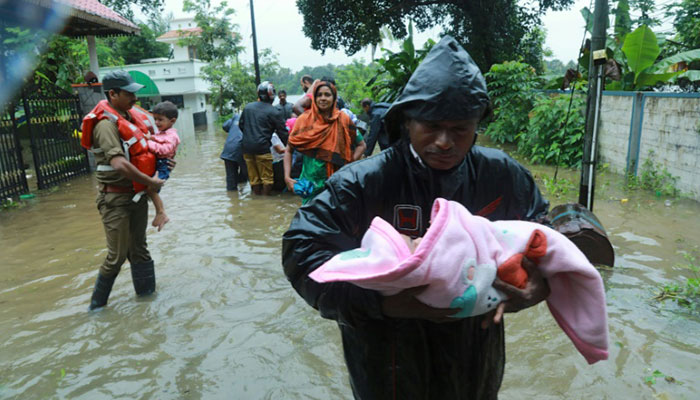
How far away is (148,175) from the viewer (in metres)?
4.07

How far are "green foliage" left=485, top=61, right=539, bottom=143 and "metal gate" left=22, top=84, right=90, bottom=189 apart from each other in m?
10.0

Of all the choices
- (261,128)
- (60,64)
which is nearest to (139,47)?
(60,64)

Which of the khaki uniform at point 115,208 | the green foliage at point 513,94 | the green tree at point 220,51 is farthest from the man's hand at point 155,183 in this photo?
the green tree at point 220,51

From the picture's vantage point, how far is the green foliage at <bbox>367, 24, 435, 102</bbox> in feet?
48.7

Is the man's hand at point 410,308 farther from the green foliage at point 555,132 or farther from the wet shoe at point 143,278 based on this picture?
the green foliage at point 555,132

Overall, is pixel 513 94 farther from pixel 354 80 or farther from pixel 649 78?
pixel 354 80

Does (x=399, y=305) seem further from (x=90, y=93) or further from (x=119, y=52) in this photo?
(x=119, y=52)

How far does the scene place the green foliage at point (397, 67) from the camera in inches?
584

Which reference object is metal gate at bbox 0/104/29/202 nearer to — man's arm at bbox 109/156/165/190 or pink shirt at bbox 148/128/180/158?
pink shirt at bbox 148/128/180/158

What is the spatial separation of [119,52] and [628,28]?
4101 centimetres

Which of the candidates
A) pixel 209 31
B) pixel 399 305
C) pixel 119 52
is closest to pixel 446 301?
pixel 399 305

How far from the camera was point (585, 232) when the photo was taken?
4328 millimetres

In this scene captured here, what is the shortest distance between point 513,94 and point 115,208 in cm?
1106

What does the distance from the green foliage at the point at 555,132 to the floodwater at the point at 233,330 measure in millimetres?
3668
